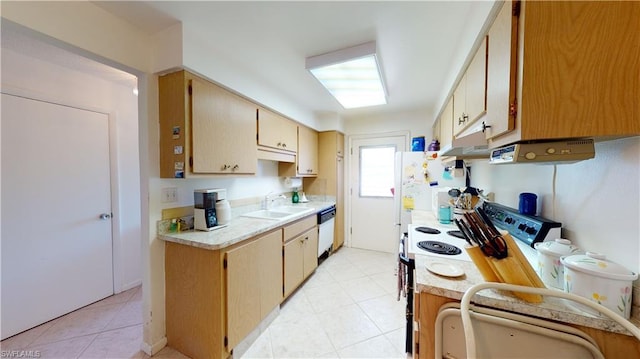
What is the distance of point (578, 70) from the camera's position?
698 millimetres

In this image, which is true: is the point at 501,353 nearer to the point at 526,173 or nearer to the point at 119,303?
the point at 526,173

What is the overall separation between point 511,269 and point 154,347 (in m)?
2.22

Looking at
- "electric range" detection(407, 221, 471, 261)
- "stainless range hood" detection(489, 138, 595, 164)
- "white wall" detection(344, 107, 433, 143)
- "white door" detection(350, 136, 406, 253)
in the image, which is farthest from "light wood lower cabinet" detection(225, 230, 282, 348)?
"white wall" detection(344, 107, 433, 143)

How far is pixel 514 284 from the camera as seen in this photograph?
775mm

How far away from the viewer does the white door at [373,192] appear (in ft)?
11.6

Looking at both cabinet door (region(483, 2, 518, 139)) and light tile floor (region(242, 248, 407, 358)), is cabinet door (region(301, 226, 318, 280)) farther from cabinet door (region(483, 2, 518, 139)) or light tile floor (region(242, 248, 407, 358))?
cabinet door (region(483, 2, 518, 139))

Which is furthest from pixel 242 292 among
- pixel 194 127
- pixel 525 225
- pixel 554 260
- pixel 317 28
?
pixel 317 28

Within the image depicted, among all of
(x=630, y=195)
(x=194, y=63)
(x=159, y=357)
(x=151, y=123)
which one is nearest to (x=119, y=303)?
(x=159, y=357)

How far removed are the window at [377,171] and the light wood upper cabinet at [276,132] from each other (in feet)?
4.49

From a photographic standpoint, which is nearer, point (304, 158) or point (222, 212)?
point (222, 212)

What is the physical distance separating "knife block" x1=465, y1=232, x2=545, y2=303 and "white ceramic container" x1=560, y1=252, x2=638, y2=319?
0.30 feet

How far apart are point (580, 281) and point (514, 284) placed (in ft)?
0.55

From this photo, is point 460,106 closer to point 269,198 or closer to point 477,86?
point 477,86

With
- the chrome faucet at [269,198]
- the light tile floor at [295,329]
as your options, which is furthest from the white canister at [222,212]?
the light tile floor at [295,329]
